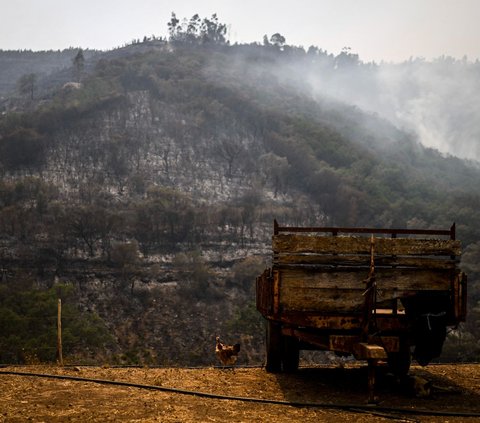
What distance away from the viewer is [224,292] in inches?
2311

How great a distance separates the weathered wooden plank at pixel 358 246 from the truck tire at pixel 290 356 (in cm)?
236

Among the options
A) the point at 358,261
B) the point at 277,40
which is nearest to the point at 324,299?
the point at 358,261

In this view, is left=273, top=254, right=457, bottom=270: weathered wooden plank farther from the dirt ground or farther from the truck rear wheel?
the dirt ground

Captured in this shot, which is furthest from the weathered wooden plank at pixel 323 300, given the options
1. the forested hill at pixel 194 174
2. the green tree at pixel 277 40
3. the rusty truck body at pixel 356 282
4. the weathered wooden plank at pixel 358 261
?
the green tree at pixel 277 40

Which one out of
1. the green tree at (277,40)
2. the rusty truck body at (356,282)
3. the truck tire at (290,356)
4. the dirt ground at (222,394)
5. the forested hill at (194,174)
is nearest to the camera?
the dirt ground at (222,394)

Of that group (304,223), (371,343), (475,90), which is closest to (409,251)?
(371,343)

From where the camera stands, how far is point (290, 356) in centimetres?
916

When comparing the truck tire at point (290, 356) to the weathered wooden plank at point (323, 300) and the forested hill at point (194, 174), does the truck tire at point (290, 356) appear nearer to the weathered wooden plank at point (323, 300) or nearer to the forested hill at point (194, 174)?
the weathered wooden plank at point (323, 300)

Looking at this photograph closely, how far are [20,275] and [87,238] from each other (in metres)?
11.0

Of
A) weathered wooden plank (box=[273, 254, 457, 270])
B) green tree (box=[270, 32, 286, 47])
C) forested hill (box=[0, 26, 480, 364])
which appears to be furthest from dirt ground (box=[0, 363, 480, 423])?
green tree (box=[270, 32, 286, 47])

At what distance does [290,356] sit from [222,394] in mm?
2294

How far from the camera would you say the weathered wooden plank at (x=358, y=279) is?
23.9ft

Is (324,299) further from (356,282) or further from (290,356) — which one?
(290,356)

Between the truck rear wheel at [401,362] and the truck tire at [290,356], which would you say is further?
the truck tire at [290,356]
